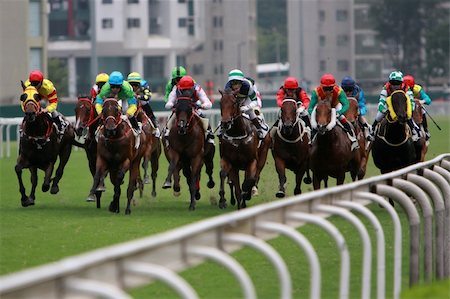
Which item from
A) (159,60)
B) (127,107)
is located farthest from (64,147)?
(159,60)

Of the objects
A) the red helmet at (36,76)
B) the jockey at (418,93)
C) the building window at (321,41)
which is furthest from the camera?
the building window at (321,41)

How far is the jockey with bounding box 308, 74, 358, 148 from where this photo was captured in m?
16.8

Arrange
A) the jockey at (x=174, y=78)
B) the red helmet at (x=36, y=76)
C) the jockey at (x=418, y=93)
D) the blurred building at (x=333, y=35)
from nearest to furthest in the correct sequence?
the red helmet at (x=36, y=76), the jockey at (x=174, y=78), the jockey at (x=418, y=93), the blurred building at (x=333, y=35)

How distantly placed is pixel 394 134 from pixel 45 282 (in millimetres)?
12854

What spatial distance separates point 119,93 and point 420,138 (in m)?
3.61

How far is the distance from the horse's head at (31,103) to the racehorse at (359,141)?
145 inches

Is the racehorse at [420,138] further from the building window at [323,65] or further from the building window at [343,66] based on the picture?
the building window at [343,66]

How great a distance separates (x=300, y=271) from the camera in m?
10.7

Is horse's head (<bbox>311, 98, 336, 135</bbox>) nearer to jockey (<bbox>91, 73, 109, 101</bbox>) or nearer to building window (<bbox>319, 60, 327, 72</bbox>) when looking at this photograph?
jockey (<bbox>91, 73, 109, 101</bbox>)

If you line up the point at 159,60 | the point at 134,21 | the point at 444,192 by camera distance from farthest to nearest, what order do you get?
the point at 159,60 → the point at 134,21 → the point at 444,192

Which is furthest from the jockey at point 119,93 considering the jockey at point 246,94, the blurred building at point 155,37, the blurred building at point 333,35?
the blurred building at point 333,35

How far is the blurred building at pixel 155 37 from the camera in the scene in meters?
114

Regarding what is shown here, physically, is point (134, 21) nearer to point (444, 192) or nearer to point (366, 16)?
point (366, 16)

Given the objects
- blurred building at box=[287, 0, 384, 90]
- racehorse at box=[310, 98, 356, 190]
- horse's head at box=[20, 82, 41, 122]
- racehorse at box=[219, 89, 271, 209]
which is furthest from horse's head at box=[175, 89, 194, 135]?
blurred building at box=[287, 0, 384, 90]
